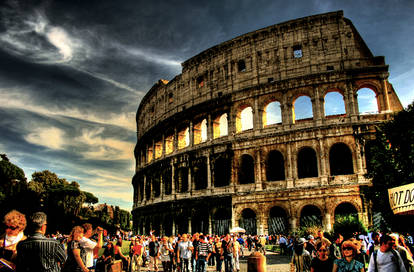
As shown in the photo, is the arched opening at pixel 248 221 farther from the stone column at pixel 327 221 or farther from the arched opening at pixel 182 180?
the arched opening at pixel 182 180

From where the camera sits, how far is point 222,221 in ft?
84.2

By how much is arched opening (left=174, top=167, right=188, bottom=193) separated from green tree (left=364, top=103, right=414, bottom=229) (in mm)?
16187

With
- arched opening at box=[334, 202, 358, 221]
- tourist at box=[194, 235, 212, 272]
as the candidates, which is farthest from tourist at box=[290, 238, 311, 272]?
arched opening at box=[334, 202, 358, 221]

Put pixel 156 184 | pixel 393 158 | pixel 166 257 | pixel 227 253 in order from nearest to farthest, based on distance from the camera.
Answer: pixel 227 253 < pixel 166 257 < pixel 393 158 < pixel 156 184

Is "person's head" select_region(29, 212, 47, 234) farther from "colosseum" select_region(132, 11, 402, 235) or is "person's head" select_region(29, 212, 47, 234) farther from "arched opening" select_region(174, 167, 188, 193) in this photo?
"arched opening" select_region(174, 167, 188, 193)

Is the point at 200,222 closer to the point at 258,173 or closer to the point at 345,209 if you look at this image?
the point at 258,173

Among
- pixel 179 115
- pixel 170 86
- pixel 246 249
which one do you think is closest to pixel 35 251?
pixel 246 249

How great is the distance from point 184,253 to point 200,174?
56.3 ft

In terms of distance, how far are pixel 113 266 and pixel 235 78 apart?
73.4 feet

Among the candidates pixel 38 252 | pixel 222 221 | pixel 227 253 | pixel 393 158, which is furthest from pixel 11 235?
pixel 222 221

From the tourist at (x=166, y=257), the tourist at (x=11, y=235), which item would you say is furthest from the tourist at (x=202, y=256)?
the tourist at (x=11, y=235)

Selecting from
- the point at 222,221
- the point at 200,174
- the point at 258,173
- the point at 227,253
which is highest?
the point at 200,174

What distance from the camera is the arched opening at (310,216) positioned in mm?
22188

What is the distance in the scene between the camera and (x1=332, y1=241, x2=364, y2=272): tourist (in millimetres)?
4668
